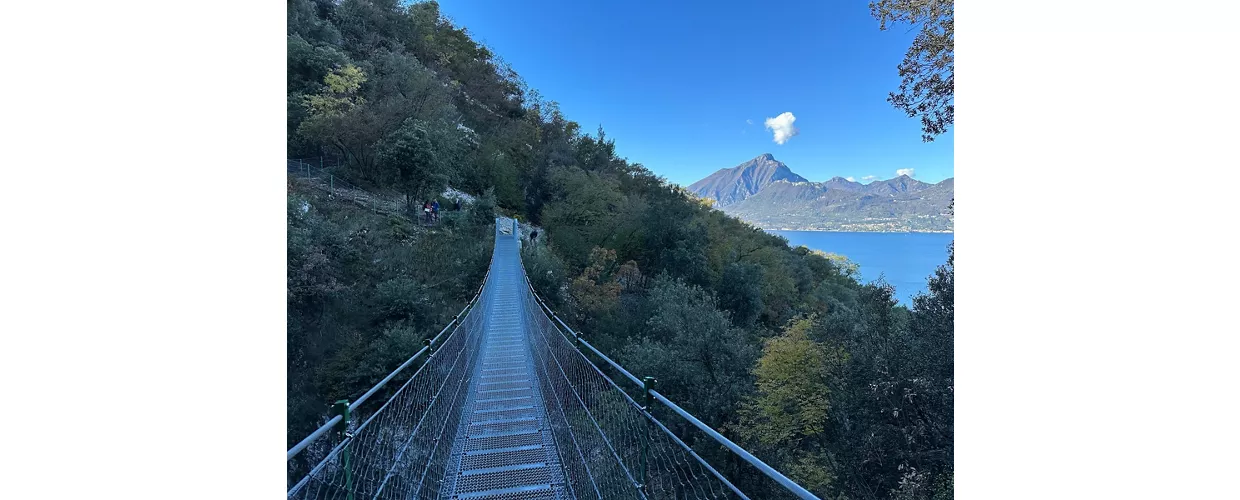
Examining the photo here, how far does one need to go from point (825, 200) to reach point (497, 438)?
232 feet

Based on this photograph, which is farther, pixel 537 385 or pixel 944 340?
pixel 944 340

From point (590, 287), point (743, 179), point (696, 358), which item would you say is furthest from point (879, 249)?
point (743, 179)

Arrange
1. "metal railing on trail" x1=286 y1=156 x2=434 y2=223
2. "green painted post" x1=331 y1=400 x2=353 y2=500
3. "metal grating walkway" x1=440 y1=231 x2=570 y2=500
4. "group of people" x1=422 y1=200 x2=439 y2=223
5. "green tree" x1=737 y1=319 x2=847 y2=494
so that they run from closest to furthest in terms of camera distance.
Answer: "green painted post" x1=331 y1=400 x2=353 y2=500 < "metal grating walkway" x1=440 y1=231 x2=570 y2=500 < "green tree" x1=737 y1=319 x2=847 y2=494 < "metal railing on trail" x1=286 y1=156 x2=434 y2=223 < "group of people" x1=422 y1=200 x2=439 y2=223

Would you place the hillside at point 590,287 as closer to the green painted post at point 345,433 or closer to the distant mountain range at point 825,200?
the green painted post at point 345,433

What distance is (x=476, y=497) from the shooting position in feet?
6.30

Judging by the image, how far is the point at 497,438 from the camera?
8.16 feet

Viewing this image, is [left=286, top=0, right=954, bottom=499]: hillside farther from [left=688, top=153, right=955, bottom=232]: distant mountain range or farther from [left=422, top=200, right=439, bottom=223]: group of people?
[left=688, top=153, right=955, bottom=232]: distant mountain range

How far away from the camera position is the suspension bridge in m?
1.33

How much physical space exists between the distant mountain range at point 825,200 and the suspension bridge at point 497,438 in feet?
4.41

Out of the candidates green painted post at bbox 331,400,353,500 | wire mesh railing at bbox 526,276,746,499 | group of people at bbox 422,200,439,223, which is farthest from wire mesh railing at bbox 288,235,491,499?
group of people at bbox 422,200,439,223

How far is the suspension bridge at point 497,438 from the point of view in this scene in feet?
4.38
